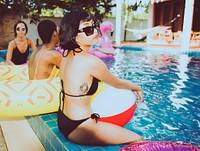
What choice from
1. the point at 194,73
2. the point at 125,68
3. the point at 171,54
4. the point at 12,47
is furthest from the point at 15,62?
the point at 171,54

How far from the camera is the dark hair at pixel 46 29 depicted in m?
2.73

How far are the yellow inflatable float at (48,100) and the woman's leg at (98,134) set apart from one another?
0.33 metres

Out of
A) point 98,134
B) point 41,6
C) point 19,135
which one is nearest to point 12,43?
point 19,135

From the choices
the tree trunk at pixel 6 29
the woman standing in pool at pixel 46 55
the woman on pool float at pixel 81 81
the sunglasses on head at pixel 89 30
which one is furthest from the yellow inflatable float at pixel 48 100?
the tree trunk at pixel 6 29

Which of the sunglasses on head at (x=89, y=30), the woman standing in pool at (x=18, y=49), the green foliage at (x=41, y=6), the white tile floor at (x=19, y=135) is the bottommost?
the white tile floor at (x=19, y=135)

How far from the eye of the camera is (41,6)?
1366 centimetres

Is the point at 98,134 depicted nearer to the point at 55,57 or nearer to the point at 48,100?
the point at 48,100

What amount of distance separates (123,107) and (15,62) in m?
3.39

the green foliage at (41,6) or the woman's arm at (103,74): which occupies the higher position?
the green foliage at (41,6)

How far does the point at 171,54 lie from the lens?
10469 millimetres

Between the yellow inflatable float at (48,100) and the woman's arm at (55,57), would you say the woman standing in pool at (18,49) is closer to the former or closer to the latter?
the woman's arm at (55,57)

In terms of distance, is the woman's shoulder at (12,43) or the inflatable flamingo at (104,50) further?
the inflatable flamingo at (104,50)

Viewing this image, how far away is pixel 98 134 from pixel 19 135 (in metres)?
1.24

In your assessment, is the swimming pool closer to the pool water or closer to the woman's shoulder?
the pool water
